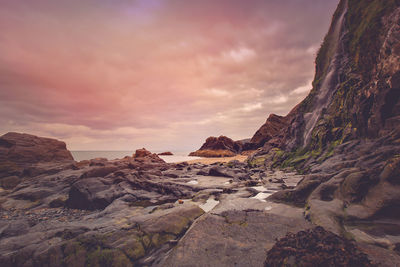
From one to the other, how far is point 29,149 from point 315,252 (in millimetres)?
25043

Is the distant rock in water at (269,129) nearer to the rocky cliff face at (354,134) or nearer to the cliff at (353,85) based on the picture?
the cliff at (353,85)

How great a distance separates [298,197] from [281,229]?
259 cm

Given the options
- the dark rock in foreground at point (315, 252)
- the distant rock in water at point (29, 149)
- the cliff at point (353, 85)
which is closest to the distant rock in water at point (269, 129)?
the cliff at point (353, 85)

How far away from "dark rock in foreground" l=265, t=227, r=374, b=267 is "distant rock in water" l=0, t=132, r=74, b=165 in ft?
74.7

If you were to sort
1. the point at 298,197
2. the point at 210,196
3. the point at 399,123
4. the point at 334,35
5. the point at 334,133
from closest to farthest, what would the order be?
the point at 298,197 < the point at 399,123 < the point at 210,196 < the point at 334,133 < the point at 334,35

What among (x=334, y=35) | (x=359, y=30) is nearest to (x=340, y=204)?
(x=359, y=30)

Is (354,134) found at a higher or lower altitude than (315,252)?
higher

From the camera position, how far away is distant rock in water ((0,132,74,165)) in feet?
54.9

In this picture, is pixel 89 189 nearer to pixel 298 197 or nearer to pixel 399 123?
pixel 298 197

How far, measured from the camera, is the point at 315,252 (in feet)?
10.8

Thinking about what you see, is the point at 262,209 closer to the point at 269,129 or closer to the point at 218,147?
the point at 269,129

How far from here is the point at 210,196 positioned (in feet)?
27.8

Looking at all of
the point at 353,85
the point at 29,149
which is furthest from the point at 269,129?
the point at 29,149

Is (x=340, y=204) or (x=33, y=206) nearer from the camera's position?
(x=340, y=204)
